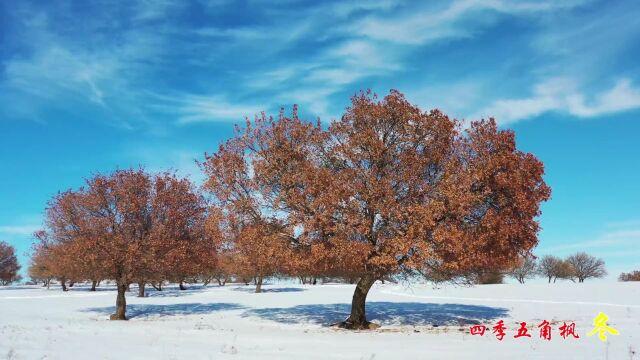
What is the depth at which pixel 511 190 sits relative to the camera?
91.3 ft

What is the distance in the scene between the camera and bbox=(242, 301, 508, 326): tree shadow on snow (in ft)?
111

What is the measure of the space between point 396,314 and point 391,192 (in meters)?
14.2

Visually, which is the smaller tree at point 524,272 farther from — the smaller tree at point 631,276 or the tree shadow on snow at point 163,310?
the tree shadow on snow at point 163,310

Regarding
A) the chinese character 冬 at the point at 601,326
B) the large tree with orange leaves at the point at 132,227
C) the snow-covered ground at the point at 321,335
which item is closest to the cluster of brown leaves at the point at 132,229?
the large tree with orange leaves at the point at 132,227

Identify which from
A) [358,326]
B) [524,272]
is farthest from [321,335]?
[524,272]

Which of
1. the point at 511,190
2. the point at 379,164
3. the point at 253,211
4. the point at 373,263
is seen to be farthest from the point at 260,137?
the point at 511,190

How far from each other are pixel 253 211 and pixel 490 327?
14.7 meters

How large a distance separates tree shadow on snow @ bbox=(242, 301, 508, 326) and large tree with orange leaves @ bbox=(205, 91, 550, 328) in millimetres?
4436

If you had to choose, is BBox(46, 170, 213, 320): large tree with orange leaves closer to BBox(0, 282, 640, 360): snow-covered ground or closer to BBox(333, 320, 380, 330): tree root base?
BBox(0, 282, 640, 360): snow-covered ground

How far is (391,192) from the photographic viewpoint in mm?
26469

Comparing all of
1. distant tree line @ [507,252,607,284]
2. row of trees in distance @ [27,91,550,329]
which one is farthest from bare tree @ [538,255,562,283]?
row of trees in distance @ [27,91,550,329]

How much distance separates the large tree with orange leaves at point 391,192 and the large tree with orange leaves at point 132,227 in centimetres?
827

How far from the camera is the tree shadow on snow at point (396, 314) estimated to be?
33719 mm

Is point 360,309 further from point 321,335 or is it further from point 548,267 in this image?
point 548,267
